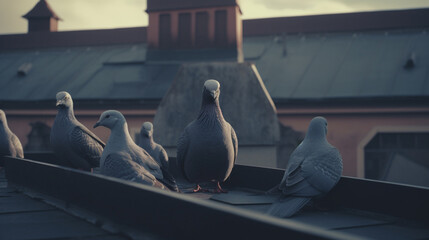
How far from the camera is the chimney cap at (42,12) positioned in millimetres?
22703

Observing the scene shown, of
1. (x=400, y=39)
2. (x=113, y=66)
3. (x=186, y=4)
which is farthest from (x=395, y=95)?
(x=113, y=66)

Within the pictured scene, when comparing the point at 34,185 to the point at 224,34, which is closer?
the point at 34,185

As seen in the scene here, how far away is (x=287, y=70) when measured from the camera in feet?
51.6

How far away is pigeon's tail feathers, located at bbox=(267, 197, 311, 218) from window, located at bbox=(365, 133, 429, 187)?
36.4ft

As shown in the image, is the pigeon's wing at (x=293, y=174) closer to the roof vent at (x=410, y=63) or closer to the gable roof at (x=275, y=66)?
the gable roof at (x=275, y=66)

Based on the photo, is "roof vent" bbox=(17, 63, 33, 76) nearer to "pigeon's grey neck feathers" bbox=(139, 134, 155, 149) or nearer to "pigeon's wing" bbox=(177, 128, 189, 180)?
"pigeon's grey neck feathers" bbox=(139, 134, 155, 149)

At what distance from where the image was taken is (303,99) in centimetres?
1395

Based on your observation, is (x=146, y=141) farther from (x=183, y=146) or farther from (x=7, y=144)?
(x=183, y=146)

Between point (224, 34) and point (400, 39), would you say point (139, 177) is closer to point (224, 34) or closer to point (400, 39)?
point (224, 34)

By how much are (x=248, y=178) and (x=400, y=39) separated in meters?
13.9

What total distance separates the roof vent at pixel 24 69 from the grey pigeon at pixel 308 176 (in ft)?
54.6

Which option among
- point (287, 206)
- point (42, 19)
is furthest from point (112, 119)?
point (42, 19)

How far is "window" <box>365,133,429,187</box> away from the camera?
43.6 feet

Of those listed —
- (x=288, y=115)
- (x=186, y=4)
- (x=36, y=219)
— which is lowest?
(x=36, y=219)
